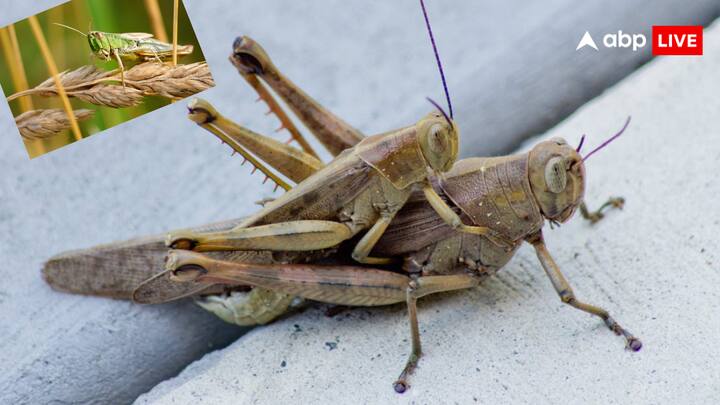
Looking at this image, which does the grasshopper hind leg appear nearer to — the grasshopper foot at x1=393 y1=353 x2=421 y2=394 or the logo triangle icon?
the grasshopper foot at x1=393 y1=353 x2=421 y2=394

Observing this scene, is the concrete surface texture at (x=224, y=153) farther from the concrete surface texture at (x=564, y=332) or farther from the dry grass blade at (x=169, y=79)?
the dry grass blade at (x=169, y=79)

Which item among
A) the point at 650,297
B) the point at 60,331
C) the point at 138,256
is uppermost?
the point at 138,256

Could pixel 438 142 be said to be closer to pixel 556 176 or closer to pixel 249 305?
pixel 556 176

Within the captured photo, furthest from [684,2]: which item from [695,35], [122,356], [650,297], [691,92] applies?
[122,356]

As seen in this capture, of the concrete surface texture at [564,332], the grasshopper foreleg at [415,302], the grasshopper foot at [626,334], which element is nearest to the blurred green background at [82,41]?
the concrete surface texture at [564,332]

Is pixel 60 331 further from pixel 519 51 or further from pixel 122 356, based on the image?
pixel 519 51

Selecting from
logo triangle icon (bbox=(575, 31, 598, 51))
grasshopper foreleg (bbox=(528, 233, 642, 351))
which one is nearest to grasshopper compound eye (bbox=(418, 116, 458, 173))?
grasshopper foreleg (bbox=(528, 233, 642, 351))
